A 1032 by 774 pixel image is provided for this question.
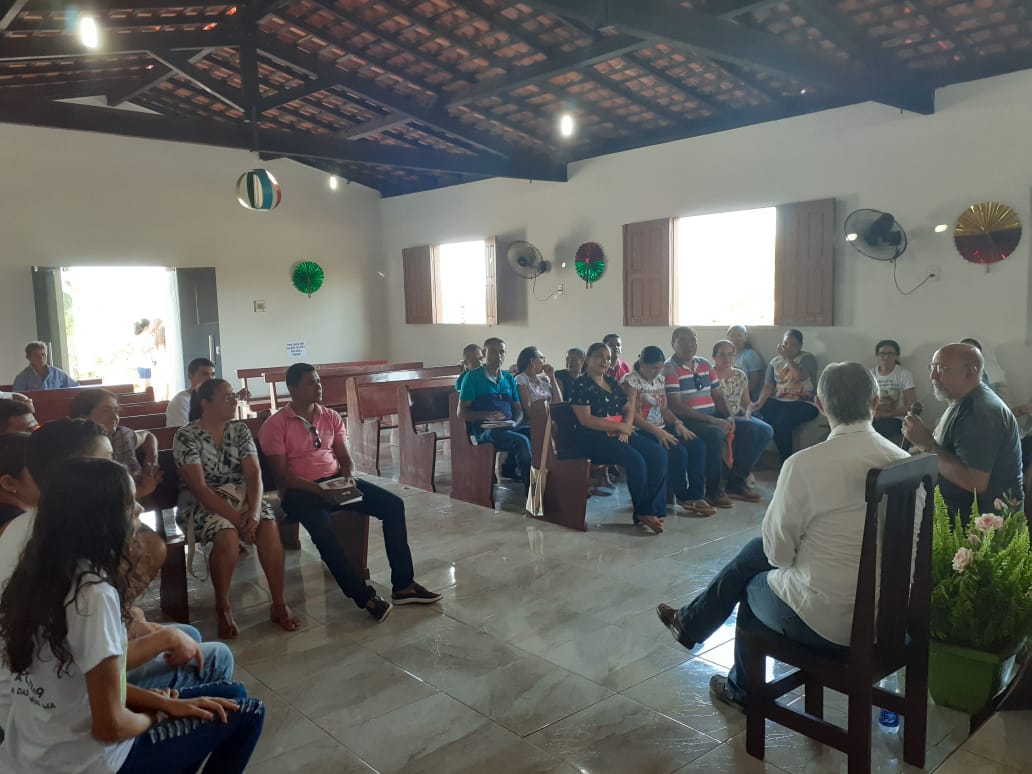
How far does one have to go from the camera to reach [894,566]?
2.04 m

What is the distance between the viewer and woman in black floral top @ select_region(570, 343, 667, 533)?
464cm

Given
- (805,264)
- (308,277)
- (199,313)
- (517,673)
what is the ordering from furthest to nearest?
(308,277), (199,313), (805,264), (517,673)

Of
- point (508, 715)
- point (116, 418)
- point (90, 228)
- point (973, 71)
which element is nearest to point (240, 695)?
point (508, 715)

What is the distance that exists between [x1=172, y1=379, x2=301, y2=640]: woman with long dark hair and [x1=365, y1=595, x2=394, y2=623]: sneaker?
307 mm

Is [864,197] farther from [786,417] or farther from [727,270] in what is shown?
[727,270]

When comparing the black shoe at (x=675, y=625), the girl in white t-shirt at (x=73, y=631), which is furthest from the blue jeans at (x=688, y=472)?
the girl in white t-shirt at (x=73, y=631)

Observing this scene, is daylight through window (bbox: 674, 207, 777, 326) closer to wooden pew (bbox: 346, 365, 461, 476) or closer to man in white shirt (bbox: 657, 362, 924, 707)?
wooden pew (bbox: 346, 365, 461, 476)

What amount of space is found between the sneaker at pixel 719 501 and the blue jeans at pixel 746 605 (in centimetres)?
256

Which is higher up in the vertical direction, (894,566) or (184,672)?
(894,566)

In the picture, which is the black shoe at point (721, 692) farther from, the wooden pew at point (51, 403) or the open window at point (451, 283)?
the open window at point (451, 283)

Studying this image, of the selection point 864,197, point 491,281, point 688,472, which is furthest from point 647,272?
point 688,472

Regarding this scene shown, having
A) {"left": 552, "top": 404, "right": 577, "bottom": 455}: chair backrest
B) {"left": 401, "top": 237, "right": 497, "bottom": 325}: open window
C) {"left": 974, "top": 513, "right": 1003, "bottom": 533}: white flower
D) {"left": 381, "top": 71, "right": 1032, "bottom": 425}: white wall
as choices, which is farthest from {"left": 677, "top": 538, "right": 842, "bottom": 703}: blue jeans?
{"left": 401, "top": 237, "right": 497, "bottom": 325}: open window

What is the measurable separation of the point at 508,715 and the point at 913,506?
4.61 ft

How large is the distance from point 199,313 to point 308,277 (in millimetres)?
1511
